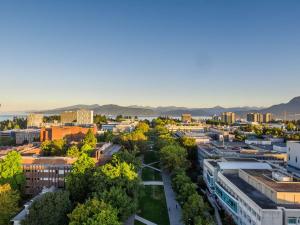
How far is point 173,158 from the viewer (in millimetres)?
58500

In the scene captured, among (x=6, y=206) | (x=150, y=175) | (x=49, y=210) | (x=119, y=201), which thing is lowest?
(x=150, y=175)

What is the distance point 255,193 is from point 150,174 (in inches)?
1196

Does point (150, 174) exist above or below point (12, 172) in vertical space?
below

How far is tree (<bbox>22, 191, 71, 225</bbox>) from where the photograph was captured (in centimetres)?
3170

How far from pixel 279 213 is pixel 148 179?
1291 inches

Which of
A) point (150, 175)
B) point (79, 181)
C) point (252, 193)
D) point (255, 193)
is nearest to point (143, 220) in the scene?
point (79, 181)

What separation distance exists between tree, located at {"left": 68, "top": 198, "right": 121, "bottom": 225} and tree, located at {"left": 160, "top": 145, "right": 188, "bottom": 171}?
28147 mm

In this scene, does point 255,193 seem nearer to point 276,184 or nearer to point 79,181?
point 276,184

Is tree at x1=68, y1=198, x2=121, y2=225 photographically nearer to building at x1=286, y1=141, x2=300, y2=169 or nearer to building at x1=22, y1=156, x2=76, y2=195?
building at x1=22, y1=156, x2=76, y2=195

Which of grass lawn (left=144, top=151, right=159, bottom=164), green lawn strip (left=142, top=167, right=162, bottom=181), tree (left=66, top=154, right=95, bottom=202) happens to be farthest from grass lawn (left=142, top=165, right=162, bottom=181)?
tree (left=66, top=154, right=95, bottom=202)

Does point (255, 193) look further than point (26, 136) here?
No

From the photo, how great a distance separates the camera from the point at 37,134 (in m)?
116

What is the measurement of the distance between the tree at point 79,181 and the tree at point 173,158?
60.1ft

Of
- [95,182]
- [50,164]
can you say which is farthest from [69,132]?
[95,182]
